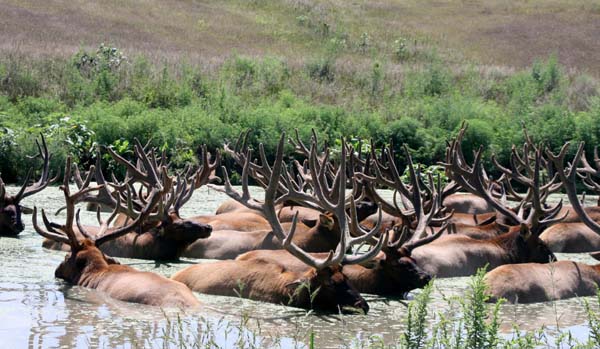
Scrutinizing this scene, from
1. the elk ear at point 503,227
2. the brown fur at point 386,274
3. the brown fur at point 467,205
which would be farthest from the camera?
the brown fur at point 467,205

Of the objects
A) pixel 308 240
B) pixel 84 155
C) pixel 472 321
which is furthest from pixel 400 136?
pixel 472 321

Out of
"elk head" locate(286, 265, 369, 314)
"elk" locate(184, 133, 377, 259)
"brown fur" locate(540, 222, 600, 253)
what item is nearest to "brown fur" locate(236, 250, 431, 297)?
"elk head" locate(286, 265, 369, 314)

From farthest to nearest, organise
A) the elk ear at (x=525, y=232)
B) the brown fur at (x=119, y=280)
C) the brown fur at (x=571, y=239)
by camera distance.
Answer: the brown fur at (x=571, y=239) → the elk ear at (x=525, y=232) → the brown fur at (x=119, y=280)

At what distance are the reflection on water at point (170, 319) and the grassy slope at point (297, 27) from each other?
980 inches

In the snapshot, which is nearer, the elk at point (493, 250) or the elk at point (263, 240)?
the elk at point (493, 250)

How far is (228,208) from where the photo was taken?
54.3 feet

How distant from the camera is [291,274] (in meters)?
9.91

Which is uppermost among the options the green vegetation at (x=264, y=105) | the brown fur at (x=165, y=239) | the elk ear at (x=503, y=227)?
the green vegetation at (x=264, y=105)

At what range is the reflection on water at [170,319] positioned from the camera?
830cm

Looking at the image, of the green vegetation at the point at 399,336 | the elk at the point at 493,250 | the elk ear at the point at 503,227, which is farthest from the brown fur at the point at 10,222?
the elk ear at the point at 503,227

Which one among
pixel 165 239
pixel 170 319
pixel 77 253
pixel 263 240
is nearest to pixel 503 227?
pixel 263 240

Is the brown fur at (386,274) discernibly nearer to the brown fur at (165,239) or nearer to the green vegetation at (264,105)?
the brown fur at (165,239)

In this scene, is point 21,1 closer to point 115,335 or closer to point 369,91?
point 369,91

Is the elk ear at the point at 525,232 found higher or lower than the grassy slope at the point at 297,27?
lower
